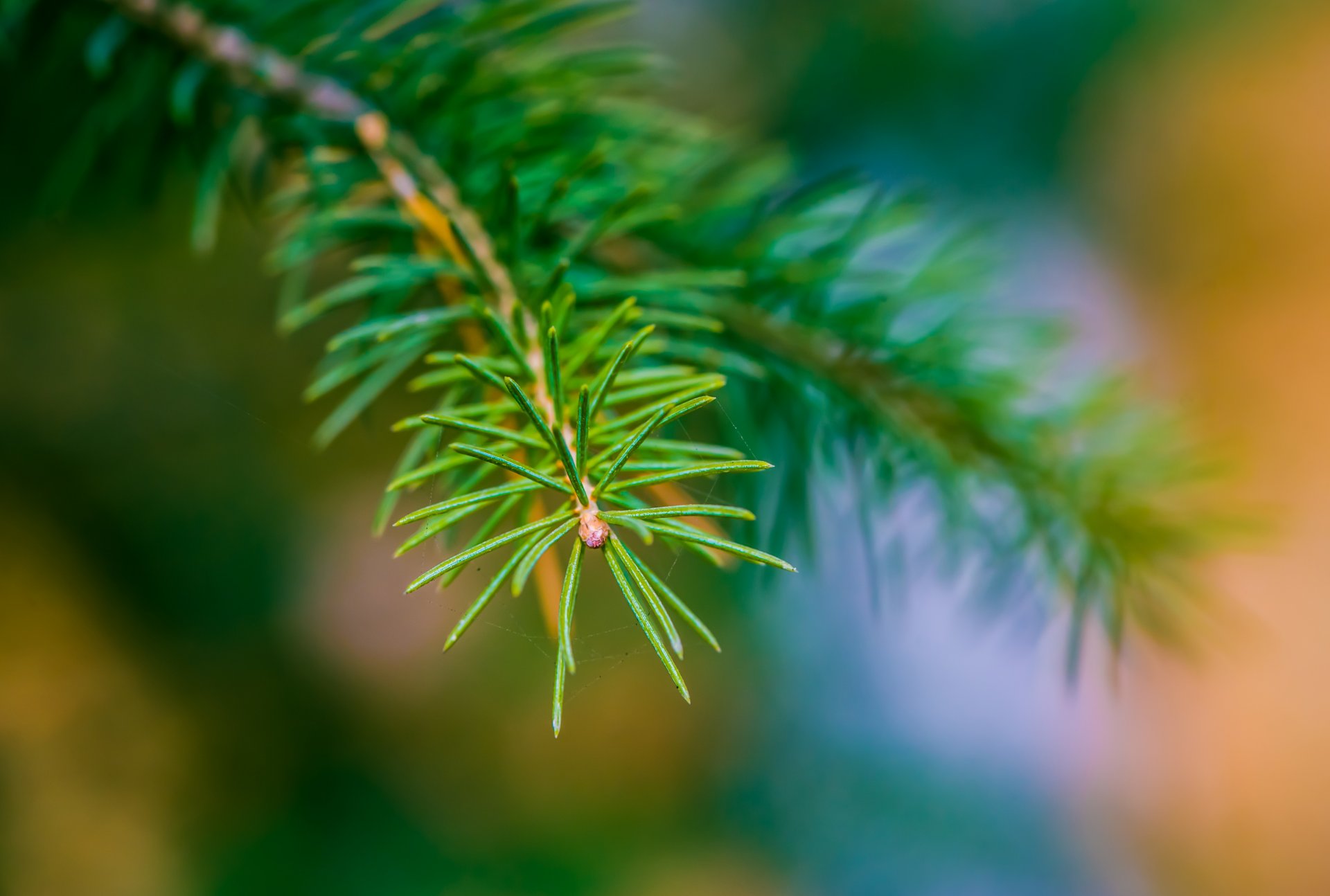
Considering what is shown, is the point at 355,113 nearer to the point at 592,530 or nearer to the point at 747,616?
the point at 592,530

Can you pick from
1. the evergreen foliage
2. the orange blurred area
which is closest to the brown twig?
the evergreen foliage

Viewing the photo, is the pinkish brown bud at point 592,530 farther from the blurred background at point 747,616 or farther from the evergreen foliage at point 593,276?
the blurred background at point 747,616

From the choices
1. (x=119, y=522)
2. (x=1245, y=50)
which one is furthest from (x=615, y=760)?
(x=1245, y=50)

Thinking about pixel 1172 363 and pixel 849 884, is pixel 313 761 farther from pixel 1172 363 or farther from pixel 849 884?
pixel 1172 363

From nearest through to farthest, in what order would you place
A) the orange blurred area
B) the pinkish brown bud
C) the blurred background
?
1. the pinkish brown bud
2. the blurred background
3. the orange blurred area

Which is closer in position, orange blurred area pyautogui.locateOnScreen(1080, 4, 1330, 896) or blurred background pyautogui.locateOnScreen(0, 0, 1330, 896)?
blurred background pyautogui.locateOnScreen(0, 0, 1330, 896)

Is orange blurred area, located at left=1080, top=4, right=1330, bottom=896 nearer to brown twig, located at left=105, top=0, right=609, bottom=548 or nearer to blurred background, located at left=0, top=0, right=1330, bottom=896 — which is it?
blurred background, located at left=0, top=0, right=1330, bottom=896

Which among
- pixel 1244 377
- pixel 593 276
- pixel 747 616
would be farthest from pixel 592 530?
A: pixel 1244 377
